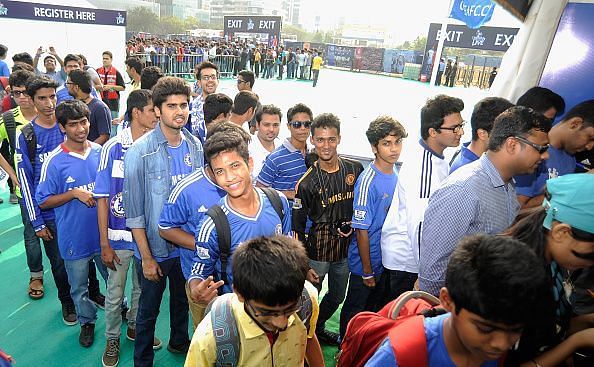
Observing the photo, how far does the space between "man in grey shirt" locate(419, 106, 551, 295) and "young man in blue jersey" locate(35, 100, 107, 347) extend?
2397 millimetres

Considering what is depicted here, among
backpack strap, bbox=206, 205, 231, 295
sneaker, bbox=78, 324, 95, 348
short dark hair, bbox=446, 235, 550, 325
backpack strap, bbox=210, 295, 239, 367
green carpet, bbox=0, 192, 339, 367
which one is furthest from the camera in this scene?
sneaker, bbox=78, 324, 95, 348

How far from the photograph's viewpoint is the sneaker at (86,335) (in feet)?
9.96

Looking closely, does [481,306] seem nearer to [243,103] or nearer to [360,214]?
[360,214]

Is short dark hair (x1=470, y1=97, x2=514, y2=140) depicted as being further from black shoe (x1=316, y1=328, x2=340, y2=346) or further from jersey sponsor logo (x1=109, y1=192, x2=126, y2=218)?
jersey sponsor logo (x1=109, y1=192, x2=126, y2=218)

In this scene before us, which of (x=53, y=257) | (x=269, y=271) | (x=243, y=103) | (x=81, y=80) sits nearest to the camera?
(x=269, y=271)

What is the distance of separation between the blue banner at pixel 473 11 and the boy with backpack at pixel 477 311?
15.4ft

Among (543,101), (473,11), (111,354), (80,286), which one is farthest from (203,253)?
(473,11)

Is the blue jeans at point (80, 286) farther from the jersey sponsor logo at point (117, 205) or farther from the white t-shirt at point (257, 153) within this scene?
the white t-shirt at point (257, 153)

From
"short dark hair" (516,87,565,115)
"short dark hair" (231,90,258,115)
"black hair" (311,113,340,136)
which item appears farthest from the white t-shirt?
"short dark hair" (516,87,565,115)

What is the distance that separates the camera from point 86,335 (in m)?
3.05

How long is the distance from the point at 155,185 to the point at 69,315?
69.5 inches

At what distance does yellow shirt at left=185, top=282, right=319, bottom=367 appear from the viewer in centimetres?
138

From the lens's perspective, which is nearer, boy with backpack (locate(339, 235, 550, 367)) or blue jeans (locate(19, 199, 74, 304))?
boy with backpack (locate(339, 235, 550, 367))

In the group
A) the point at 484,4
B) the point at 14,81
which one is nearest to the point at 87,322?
the point at 14,81
